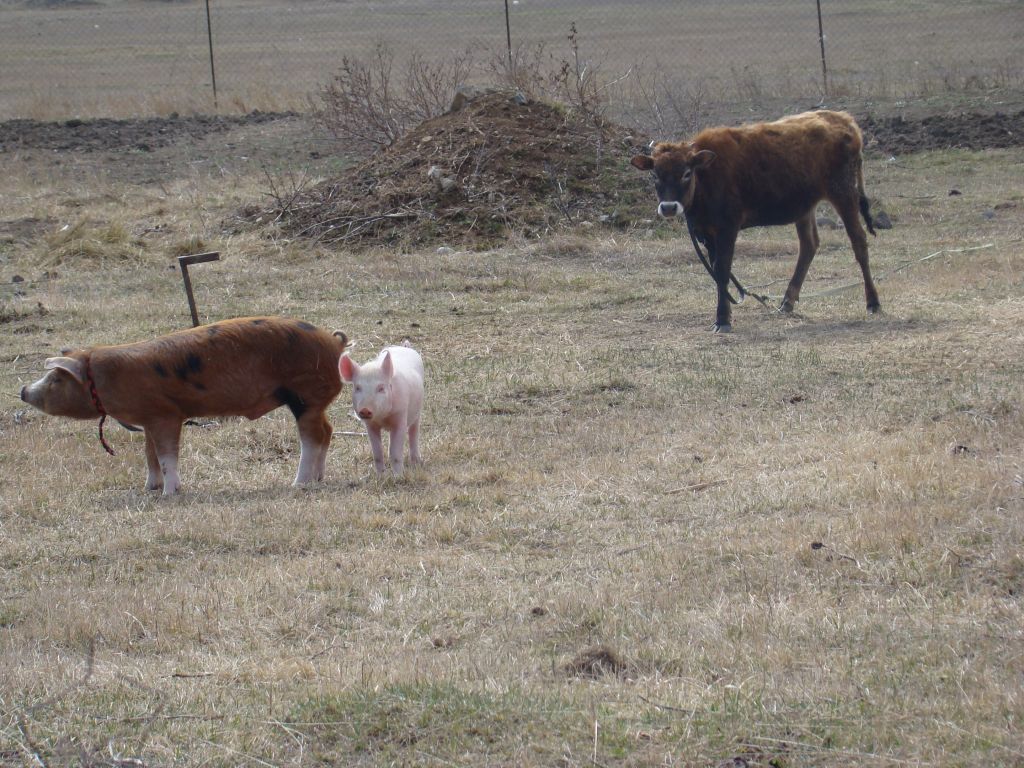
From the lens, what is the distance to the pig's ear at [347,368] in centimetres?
756

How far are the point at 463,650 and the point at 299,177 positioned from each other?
1721 cm

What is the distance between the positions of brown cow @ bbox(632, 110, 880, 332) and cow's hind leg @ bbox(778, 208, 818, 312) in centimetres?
1

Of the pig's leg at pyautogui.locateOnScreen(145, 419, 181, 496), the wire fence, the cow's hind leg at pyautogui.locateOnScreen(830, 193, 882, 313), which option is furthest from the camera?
the wire fence

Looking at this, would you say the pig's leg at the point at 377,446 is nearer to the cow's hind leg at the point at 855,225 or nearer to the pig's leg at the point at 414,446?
the pig's leg at the point at 414,446

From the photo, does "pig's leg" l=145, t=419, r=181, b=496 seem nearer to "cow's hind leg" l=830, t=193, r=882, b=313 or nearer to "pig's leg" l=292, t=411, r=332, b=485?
"pig's leg" l=292, t=411, r=332, b=485

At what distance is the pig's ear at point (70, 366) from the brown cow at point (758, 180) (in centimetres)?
570

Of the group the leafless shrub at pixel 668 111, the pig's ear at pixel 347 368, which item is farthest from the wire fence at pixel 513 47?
the pig's ear at pixel 347 368

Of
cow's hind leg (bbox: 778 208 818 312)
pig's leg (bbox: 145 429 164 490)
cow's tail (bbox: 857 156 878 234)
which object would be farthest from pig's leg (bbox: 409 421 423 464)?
cow's tail (bbox: 857 156 878 234)

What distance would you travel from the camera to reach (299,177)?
21.6 metres

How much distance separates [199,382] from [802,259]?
7115mm

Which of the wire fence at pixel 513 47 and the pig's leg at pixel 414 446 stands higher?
the wire fence at pixel 513 47

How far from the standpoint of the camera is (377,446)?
8.10 meters

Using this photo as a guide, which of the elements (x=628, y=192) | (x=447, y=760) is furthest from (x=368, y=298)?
(x=447, y=760)

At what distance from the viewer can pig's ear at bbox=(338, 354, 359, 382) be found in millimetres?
7562
